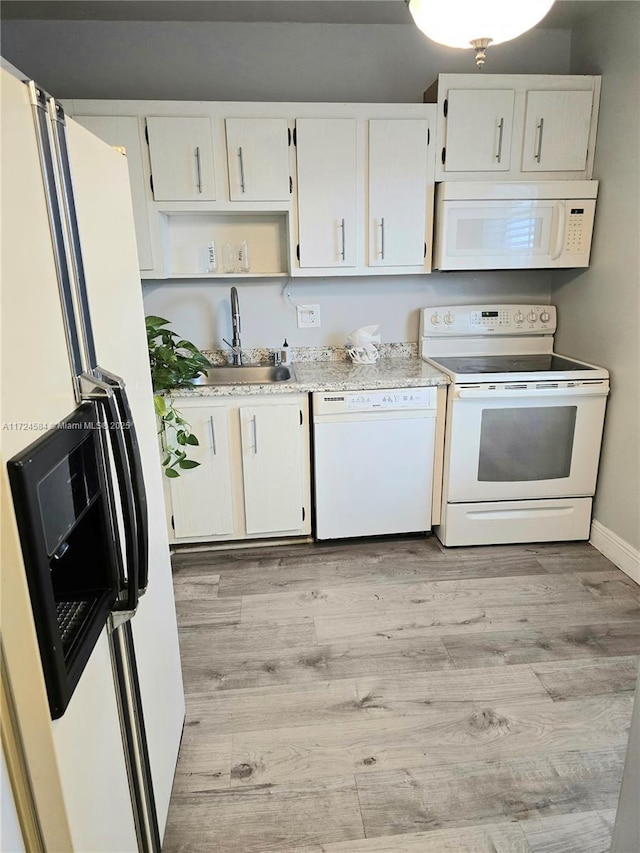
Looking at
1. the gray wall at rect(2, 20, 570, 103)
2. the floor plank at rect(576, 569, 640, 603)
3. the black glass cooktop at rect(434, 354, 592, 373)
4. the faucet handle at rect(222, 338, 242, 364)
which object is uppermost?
the gray wall at rect(2, 20, 570, 103)

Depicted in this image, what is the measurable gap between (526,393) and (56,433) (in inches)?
92.4

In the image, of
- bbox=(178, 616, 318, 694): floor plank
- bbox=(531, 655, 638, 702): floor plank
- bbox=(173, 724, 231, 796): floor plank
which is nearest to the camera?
bbox=(173, 724, 231, 796): floor plank

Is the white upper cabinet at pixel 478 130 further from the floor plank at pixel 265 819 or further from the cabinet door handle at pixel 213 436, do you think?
the floor plank at pixel 265 819

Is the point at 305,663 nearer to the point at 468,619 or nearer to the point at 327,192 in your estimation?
the point at 468,619

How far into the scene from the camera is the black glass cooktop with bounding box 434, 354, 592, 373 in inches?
108

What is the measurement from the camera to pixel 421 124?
2.62 meters

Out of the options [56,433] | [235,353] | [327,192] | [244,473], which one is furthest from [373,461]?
[56,433]

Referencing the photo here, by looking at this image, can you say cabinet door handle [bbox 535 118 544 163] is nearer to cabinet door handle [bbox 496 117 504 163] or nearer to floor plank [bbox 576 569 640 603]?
cabinet door handle [bbox 496 117 504 163]

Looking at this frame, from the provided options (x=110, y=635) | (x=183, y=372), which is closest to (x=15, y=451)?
(x=110, y=635)

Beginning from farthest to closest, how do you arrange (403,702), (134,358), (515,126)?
(515,126) → (403,702) → (134,358)

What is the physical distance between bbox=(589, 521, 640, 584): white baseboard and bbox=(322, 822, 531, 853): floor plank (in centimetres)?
155

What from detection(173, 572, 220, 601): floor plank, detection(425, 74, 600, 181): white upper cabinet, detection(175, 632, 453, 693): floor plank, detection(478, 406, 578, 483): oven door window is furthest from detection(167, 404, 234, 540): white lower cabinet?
detection(425, 74, 600, 181): white upper cabinet

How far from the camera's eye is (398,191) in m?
2.70

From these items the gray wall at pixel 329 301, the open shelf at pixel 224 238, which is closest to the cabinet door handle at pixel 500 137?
the gray wall at pixel 329 301
